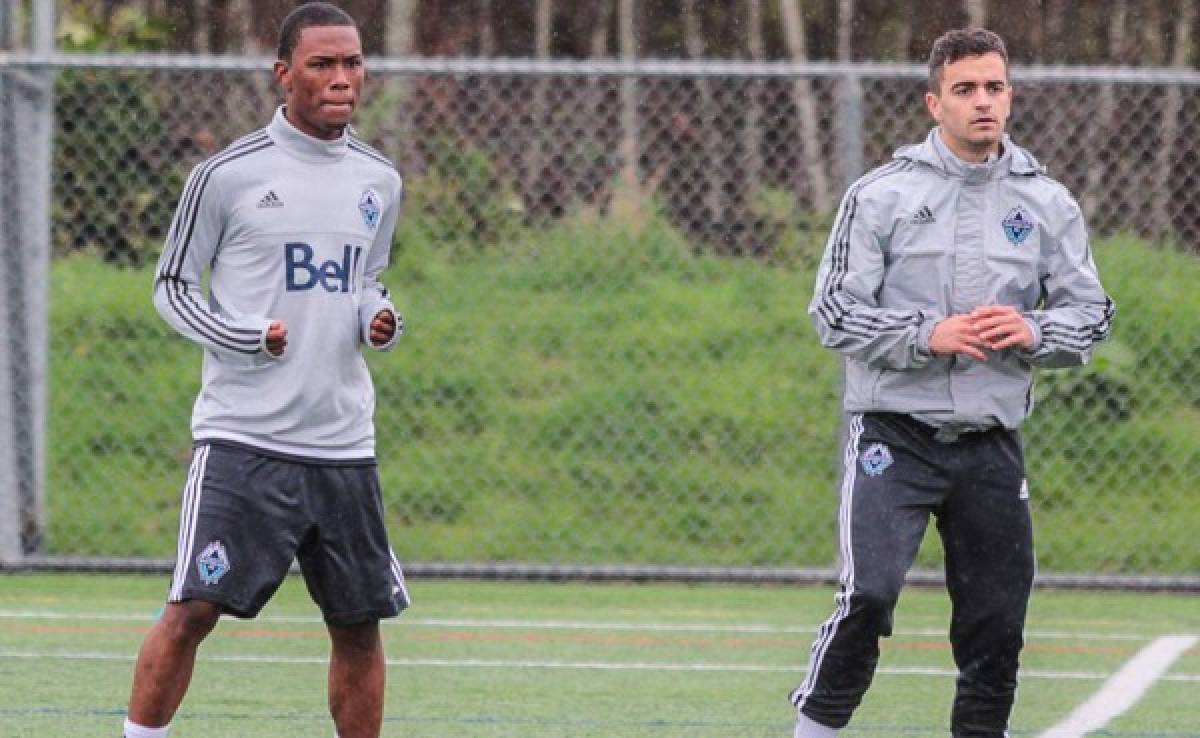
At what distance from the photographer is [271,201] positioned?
5605 millimetres

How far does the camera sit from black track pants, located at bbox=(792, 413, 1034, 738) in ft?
18.9

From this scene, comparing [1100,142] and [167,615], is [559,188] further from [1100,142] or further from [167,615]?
[167,615]

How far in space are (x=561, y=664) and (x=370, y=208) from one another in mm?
3034

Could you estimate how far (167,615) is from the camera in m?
5.59

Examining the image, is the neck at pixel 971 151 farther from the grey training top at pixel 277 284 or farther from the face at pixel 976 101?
the grey training top at pixel 277 284

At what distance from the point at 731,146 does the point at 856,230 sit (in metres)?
6.68

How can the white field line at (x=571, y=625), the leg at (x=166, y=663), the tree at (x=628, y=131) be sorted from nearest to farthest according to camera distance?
the leg at (x=166, y=663) < the white field line at (x=571, y=625) < the tree at (x=628, y=131)

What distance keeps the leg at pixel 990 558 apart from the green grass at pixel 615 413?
546 centimetres

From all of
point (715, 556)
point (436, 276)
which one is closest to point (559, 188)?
point (436, 276)

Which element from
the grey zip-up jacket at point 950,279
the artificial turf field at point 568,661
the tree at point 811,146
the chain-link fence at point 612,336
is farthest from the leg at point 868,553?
the tree at point 811,146

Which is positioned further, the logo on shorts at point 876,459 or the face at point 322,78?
the logo on shorts at point 876,459

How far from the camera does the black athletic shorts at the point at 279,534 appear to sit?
5566mm

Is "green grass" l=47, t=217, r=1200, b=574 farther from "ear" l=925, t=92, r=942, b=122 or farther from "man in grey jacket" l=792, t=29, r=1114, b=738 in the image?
"ear" l=925, t=92, r=942, b=122

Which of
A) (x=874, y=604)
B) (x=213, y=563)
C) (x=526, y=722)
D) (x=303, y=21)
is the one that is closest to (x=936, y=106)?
(x=874, y=604)
